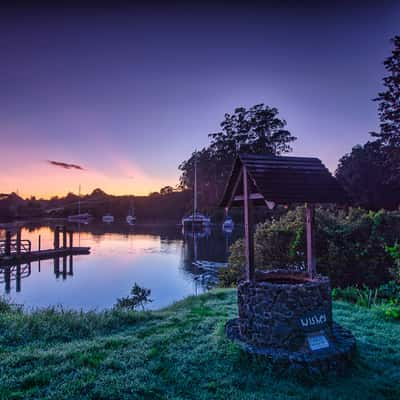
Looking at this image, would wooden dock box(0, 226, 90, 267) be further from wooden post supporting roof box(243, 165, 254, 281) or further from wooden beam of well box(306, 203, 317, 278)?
wooden beam of well box(306, 203, 317, 278)

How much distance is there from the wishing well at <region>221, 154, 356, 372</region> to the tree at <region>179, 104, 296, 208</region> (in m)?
32.4

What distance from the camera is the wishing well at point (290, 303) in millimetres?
3363

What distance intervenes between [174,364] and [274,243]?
551cm

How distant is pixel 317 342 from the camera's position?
342cm

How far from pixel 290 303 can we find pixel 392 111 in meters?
21.5

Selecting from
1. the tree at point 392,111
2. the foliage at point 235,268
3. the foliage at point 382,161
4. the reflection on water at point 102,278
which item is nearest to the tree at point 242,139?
the foliage at point 382,161

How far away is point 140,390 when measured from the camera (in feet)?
9.26

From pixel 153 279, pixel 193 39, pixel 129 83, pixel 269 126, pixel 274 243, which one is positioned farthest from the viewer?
pixel 269 126

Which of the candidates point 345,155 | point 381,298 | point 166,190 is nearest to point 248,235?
point 381,298

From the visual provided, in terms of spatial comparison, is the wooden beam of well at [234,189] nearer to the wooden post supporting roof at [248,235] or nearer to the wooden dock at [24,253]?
the wooden post supporting roof at [248,235]

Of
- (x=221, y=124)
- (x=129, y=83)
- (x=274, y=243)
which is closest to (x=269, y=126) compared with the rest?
(x=221, y=124)

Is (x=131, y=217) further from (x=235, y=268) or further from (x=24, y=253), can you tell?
(x=235, y=268)

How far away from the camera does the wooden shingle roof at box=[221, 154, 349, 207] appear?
149 inches

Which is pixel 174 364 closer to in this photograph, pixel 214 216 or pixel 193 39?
pixel 193 39
